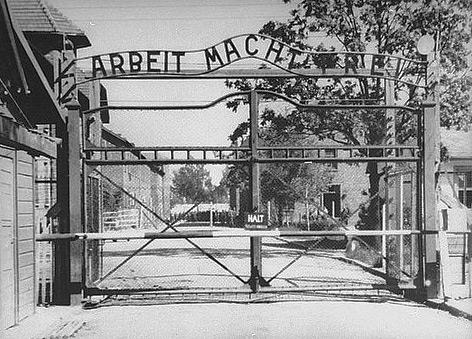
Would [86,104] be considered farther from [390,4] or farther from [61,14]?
[390,4]

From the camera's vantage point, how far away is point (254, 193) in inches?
396

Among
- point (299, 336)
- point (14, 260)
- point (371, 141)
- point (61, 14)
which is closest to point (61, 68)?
point (14, 260)

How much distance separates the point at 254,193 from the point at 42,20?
30.9 ft

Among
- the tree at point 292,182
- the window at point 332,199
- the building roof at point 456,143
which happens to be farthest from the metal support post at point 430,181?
the window at point 332,199

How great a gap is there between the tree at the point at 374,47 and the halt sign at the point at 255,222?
7.91 metres

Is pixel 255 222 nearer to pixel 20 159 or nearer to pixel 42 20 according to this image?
pixel 20 159

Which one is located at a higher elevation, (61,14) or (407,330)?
(61,14)

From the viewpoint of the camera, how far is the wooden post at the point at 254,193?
9883 mm

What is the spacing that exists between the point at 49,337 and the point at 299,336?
302 centimetres

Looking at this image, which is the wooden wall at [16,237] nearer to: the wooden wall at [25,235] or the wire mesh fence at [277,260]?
the wooden wall at [25,235]

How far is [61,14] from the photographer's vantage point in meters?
18.3

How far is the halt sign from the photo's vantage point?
31.6 ft

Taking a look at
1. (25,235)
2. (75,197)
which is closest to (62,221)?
(75,197)

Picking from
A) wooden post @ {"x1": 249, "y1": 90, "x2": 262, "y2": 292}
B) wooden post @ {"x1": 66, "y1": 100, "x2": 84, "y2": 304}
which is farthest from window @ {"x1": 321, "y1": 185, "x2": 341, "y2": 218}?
wooden post @ {"x1": 66, "y1": 100, "x2": 84, "y2": 304}
